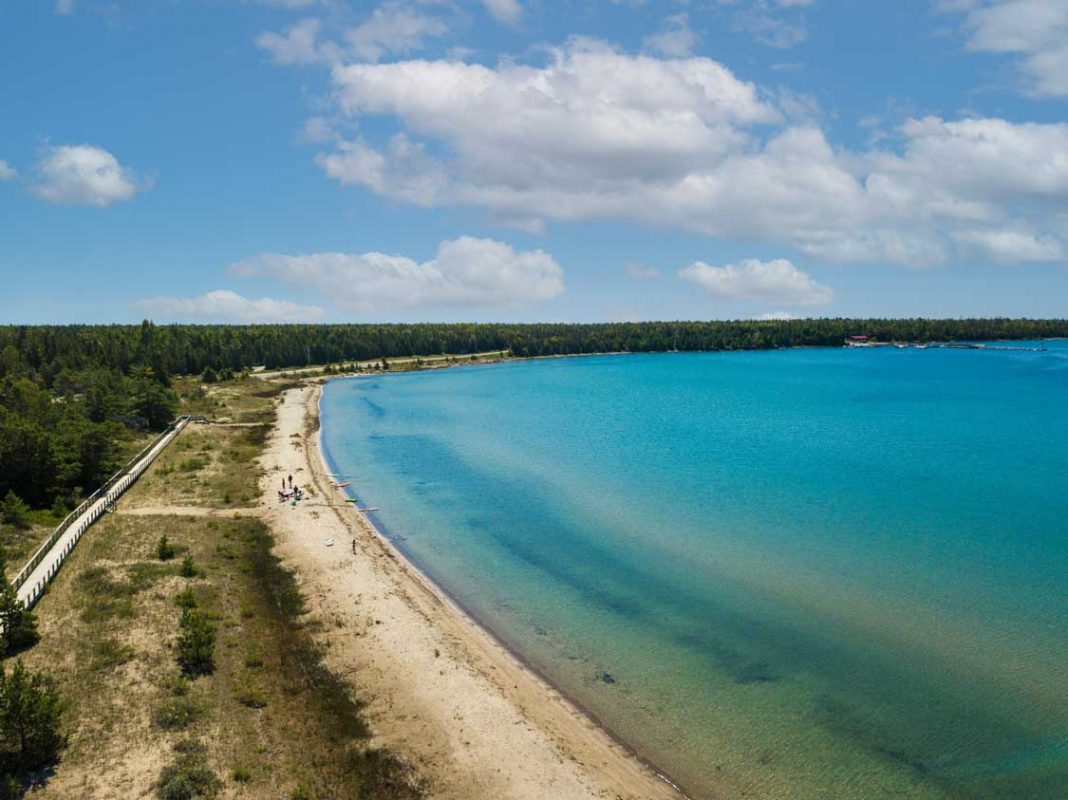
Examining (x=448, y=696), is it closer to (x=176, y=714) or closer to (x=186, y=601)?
(x=176, y=714)

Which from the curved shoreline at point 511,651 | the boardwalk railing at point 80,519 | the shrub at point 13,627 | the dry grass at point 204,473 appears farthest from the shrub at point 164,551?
the curved shoreline at point 511,651

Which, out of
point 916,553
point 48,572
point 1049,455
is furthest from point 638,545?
point 1049,455

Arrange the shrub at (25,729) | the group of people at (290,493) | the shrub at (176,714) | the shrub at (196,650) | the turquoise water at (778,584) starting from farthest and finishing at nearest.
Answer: the group of people at (290,493)
the shrub at (196,650)
the turquoise water at (778,584)
the shrub at (176,714)
the shrub at (25,729)

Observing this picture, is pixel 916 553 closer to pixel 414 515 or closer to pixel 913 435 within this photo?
pixel 414 515

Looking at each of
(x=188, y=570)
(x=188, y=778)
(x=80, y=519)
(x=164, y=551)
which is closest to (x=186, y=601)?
(x=188, y=570)

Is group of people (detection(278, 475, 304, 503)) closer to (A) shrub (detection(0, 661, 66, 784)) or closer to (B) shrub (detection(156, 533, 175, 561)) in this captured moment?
(B) shrub (detection(156, 533, 175, 561))

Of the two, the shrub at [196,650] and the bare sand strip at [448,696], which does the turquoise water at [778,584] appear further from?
the shrub at [196,650]

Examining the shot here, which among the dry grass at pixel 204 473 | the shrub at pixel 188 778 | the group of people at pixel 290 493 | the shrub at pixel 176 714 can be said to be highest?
the dry grass at pixel 204 473
